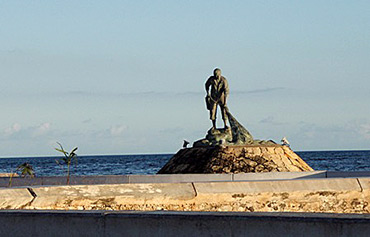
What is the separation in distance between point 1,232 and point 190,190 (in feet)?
17.1

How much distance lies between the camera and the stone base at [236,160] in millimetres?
21359

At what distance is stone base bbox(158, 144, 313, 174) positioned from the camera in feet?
70.1

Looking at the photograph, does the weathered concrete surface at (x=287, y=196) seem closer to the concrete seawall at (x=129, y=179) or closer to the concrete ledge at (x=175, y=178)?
the concrete seawall at (x=129, y=179)

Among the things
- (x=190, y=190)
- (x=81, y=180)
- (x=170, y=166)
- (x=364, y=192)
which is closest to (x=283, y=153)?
(x=170, y=166)

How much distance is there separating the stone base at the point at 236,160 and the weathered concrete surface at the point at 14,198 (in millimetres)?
11438

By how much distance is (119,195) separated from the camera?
1165cm

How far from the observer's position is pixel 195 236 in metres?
6.15

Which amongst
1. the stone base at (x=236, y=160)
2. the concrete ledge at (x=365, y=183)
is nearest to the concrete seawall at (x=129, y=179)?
the stone base at (x=236, y=160)

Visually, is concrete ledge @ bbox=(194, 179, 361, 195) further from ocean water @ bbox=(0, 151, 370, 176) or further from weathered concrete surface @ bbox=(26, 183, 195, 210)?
ocean water @ bbox=(0, 151, 370, 176)

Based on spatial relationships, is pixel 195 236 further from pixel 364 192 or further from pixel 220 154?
pixel 220 154

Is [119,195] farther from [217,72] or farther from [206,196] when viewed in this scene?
[217,72]

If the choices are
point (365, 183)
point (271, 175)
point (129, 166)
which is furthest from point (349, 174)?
point (129, 166)

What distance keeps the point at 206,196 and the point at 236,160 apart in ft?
32.0

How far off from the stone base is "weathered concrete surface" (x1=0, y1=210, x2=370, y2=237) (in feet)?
47.4
